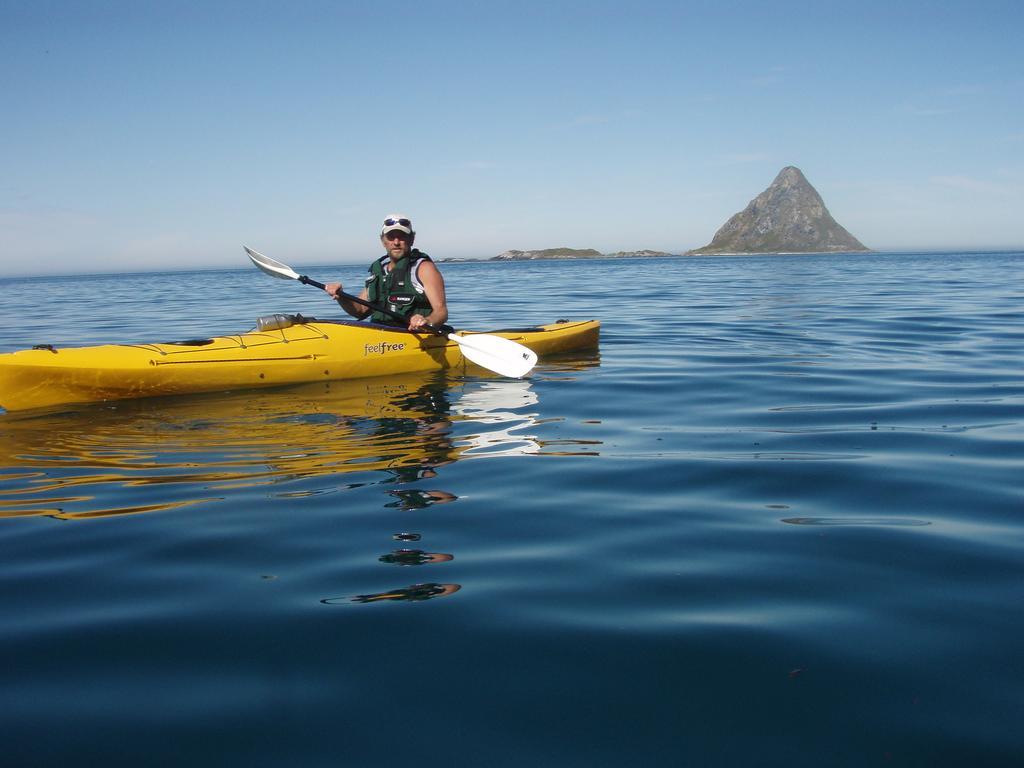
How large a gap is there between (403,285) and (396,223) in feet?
2.53

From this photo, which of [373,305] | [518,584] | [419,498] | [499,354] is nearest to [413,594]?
[518,584]

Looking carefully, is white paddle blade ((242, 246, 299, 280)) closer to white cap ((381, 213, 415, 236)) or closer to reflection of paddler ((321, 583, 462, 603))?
white cap ((381, 213, 415, 236))

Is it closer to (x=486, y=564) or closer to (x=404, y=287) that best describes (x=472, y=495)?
(x=486, y=564)

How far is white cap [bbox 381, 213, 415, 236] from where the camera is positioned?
8.05m

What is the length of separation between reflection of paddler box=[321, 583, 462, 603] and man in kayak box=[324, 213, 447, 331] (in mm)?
5343

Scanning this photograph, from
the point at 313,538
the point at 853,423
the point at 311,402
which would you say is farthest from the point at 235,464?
the point at 853,423

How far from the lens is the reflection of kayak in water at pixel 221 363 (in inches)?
266

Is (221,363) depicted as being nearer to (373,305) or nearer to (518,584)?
(373,305)

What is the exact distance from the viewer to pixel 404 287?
28.2 feet

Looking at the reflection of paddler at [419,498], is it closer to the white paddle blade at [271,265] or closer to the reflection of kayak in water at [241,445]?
the reflection of kayak in water at [241,445]

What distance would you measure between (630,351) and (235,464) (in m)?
6.66

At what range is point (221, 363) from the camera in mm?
7480

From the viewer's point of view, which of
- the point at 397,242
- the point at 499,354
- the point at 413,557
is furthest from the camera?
the point at 499,354

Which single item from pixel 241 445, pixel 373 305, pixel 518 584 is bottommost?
pixel 518 584
